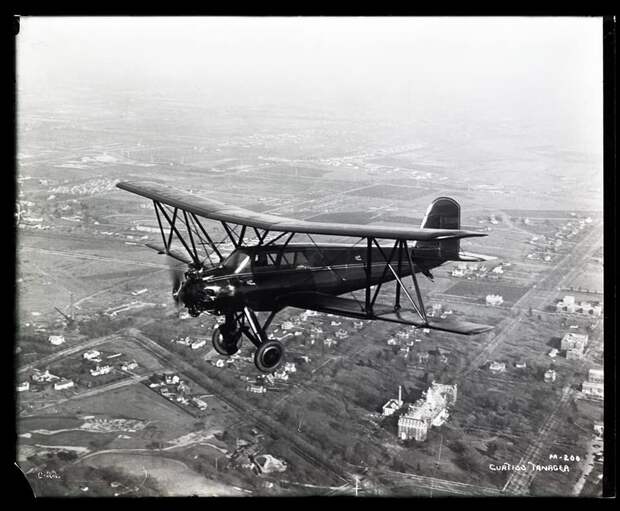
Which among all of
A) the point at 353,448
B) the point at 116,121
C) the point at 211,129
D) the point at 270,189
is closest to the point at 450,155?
the point at 270,189

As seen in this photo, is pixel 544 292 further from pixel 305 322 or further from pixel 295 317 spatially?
pixel 295 317

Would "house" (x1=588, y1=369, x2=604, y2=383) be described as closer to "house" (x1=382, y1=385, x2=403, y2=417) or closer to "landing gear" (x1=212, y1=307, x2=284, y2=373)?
"house" (x1=382, y1=385, x2=403, y2=417)

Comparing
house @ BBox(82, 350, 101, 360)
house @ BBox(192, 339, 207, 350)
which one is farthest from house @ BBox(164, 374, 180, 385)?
house @ BBox(82, 350, 101, 360)

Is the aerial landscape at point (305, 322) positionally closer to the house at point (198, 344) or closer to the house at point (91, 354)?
the house at point (91, 354)

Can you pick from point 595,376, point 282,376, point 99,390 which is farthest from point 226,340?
point 595,376

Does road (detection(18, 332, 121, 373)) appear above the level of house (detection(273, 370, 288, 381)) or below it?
above

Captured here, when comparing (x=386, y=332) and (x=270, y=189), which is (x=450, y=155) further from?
(x=386, y=332)
